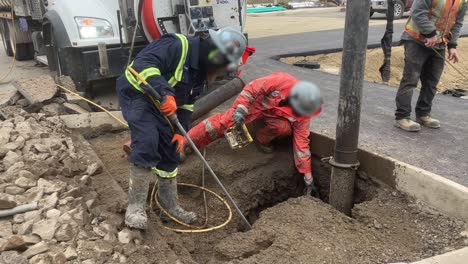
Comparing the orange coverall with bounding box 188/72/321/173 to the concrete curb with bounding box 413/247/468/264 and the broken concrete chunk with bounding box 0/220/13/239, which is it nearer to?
the concrete curb with bounding box 413/247/468/264

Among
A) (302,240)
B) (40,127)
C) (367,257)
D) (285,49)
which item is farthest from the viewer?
(285,49)

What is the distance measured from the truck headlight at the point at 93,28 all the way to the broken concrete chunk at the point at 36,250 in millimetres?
4048

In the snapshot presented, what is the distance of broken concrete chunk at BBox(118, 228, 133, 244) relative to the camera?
3.11m

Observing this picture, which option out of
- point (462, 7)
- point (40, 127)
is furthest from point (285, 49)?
point (40, 127)

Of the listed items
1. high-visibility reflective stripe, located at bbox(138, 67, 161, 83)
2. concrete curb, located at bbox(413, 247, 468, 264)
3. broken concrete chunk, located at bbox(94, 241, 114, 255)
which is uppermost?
high-visibility reflective stripe, located at bbox(138, 67, 161, 83)

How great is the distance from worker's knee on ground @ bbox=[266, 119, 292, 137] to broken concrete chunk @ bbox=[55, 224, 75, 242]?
8.05 feet

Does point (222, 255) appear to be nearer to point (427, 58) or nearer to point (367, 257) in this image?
point (367, 257)

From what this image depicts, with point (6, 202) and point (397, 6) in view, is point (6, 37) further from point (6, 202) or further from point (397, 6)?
point (397, 6)

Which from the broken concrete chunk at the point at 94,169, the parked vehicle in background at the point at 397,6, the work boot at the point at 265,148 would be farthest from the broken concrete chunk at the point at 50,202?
the parked vehicle in background at the point at 397,6

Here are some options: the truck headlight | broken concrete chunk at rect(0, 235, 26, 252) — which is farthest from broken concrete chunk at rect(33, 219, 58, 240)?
the truck headlight

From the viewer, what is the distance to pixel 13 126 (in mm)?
4672

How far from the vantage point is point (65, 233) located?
2.88 m

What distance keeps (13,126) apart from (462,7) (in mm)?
4816

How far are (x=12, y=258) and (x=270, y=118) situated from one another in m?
2.88
